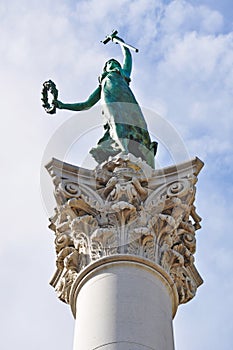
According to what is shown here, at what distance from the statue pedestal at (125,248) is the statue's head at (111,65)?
611cm

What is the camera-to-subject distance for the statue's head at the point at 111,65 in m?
25.2

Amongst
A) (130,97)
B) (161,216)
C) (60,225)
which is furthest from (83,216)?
(130,97)

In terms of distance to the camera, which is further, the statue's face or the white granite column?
the statue's face

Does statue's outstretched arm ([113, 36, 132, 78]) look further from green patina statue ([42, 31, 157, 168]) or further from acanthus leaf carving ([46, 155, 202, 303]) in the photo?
acanthus leaf carving ([46, 155, 202, 303])

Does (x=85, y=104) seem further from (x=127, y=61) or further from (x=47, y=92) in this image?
(x=127, y=61)

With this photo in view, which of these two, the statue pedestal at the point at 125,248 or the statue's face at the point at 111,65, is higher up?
the statue's face at the point at 111,65

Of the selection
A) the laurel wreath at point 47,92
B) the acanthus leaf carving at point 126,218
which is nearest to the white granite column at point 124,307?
the acanthus leaf carving at point 126,218

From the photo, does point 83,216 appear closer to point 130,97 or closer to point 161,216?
point 161,216

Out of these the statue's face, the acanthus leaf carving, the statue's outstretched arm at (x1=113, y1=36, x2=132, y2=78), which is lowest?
the acanthus leaf carving

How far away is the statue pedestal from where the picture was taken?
15.9m

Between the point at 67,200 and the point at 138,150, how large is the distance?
316 cm

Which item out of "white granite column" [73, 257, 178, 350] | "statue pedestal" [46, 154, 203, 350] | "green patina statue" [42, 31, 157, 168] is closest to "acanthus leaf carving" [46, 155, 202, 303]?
"statue pedestal" [46, 154, 203, 350]

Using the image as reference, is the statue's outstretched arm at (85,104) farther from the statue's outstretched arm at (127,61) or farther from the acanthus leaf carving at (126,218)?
the acanthus leaf carving at (126,218)

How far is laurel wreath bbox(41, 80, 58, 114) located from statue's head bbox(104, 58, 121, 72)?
178 cm
